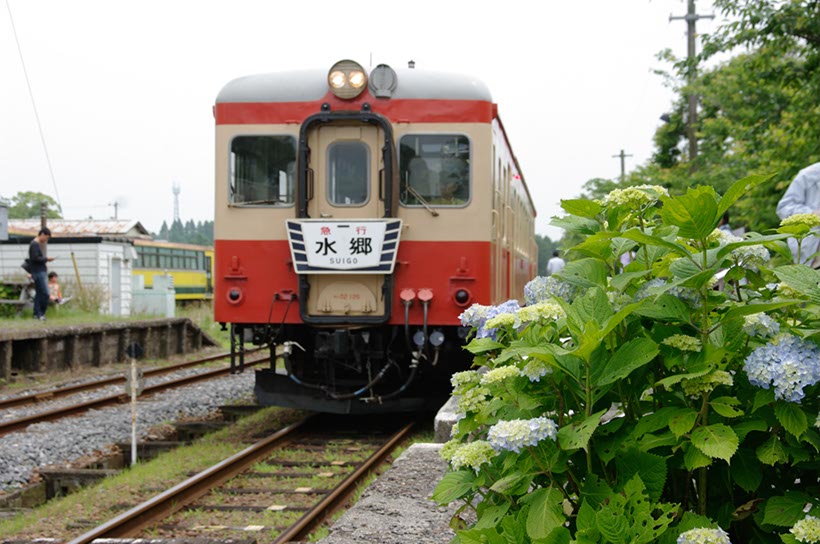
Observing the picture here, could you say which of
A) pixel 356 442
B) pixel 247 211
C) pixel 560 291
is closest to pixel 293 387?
pixel 356 442

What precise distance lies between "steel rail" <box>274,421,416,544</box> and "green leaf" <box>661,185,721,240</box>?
3500mm

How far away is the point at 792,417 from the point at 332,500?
4370 mm

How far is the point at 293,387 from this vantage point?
8.46 meters

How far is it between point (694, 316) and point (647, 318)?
11 centimetres

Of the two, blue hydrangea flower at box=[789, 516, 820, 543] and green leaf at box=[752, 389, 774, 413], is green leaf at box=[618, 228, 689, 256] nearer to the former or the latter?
green leaf at box=[752, 389, 774, 413]

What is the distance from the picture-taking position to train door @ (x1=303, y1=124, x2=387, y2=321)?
7.87m

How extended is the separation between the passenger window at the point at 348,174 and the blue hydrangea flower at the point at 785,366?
260 inches

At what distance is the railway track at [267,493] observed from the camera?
5191 millimetres

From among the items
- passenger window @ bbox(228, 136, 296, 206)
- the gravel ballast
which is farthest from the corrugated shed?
passenger window @ bbox(228, 136, 296, 206)

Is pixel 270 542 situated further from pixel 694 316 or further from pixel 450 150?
pixel 450 150

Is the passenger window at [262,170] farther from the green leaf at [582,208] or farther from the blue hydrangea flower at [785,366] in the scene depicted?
the blue hydrangea flower at [785,366]

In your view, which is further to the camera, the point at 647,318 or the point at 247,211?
the point at 247,211

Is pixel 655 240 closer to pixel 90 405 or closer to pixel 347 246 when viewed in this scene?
pixel 347 246

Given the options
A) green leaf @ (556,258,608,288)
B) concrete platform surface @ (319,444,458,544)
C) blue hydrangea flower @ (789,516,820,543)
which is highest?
green leaf @ (556,258,608,288)
